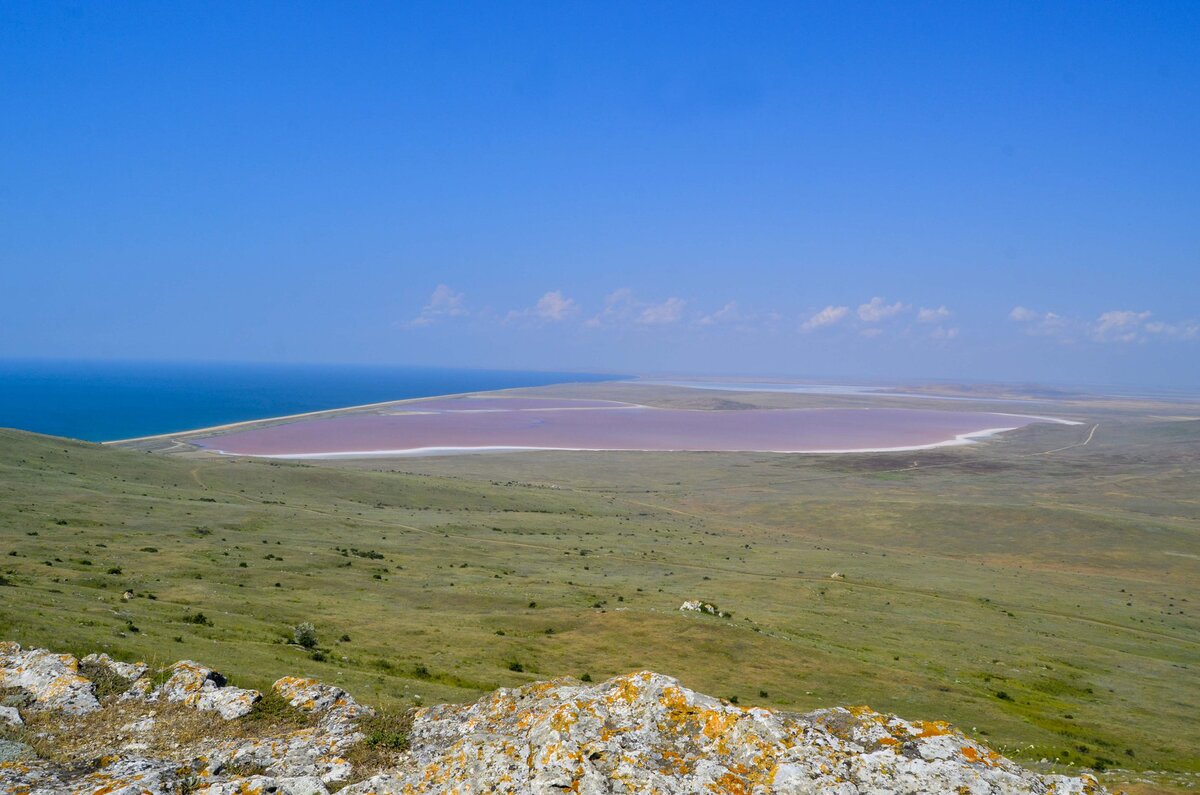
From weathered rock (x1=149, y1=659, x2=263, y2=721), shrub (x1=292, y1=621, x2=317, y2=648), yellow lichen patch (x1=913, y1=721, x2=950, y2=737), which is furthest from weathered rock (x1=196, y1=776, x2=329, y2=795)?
shrub (x1=292, y1=621, x2=317, y2=648)

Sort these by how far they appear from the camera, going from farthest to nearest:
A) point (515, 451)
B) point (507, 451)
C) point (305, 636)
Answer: point (515, 451)
point (507, 451)
point (305, 636)

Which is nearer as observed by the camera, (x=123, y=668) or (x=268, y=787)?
(x=268, y=787)

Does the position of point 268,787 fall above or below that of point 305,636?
above

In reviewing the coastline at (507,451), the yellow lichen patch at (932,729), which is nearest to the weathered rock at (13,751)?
the yellow lichen patch at (932,729)

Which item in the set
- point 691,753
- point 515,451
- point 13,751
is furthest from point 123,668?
point 515,451

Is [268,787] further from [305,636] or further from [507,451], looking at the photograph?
[507,451]

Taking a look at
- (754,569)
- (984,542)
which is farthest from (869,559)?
(984,542)
